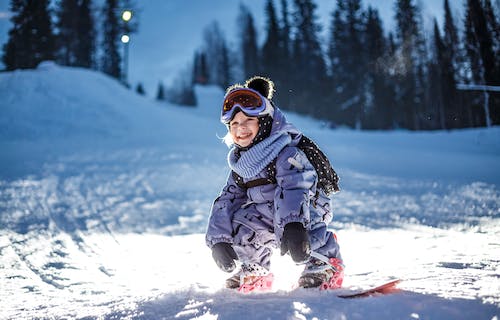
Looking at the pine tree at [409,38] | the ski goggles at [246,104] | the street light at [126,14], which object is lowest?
the ski goggles at [246,104]

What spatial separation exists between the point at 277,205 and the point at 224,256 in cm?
35

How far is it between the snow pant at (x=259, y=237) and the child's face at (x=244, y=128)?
349 millimetres

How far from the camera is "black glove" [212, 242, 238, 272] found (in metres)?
1.56

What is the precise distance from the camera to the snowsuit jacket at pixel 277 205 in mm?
1492

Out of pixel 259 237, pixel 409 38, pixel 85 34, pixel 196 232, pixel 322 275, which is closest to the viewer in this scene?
pixel 322 275

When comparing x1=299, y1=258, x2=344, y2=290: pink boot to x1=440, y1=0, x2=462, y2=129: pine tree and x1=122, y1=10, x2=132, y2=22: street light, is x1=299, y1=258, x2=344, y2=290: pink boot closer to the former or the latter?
x1=440, y1=0, x2=462, y2=129: pine tree

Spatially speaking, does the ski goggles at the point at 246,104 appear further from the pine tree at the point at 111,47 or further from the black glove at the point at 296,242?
the pine tree at the point at 111,47

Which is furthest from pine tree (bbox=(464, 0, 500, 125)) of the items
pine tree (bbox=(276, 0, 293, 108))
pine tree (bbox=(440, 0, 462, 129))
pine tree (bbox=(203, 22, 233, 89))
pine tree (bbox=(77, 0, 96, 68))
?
pine tree (bbox=(203, 22, 233, 89))

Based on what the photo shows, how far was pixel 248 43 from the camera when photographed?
40.7m

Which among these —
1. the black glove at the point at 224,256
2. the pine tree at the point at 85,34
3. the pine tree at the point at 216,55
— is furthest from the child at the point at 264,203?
the pine tree at the point at 216,55

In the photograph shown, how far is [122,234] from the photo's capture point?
3.23 meters

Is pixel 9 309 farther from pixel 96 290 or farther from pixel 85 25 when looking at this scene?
pixel 85 25

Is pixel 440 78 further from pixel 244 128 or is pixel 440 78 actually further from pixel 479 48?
pixel 244 128

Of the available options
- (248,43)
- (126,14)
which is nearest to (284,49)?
→ (248,43)
